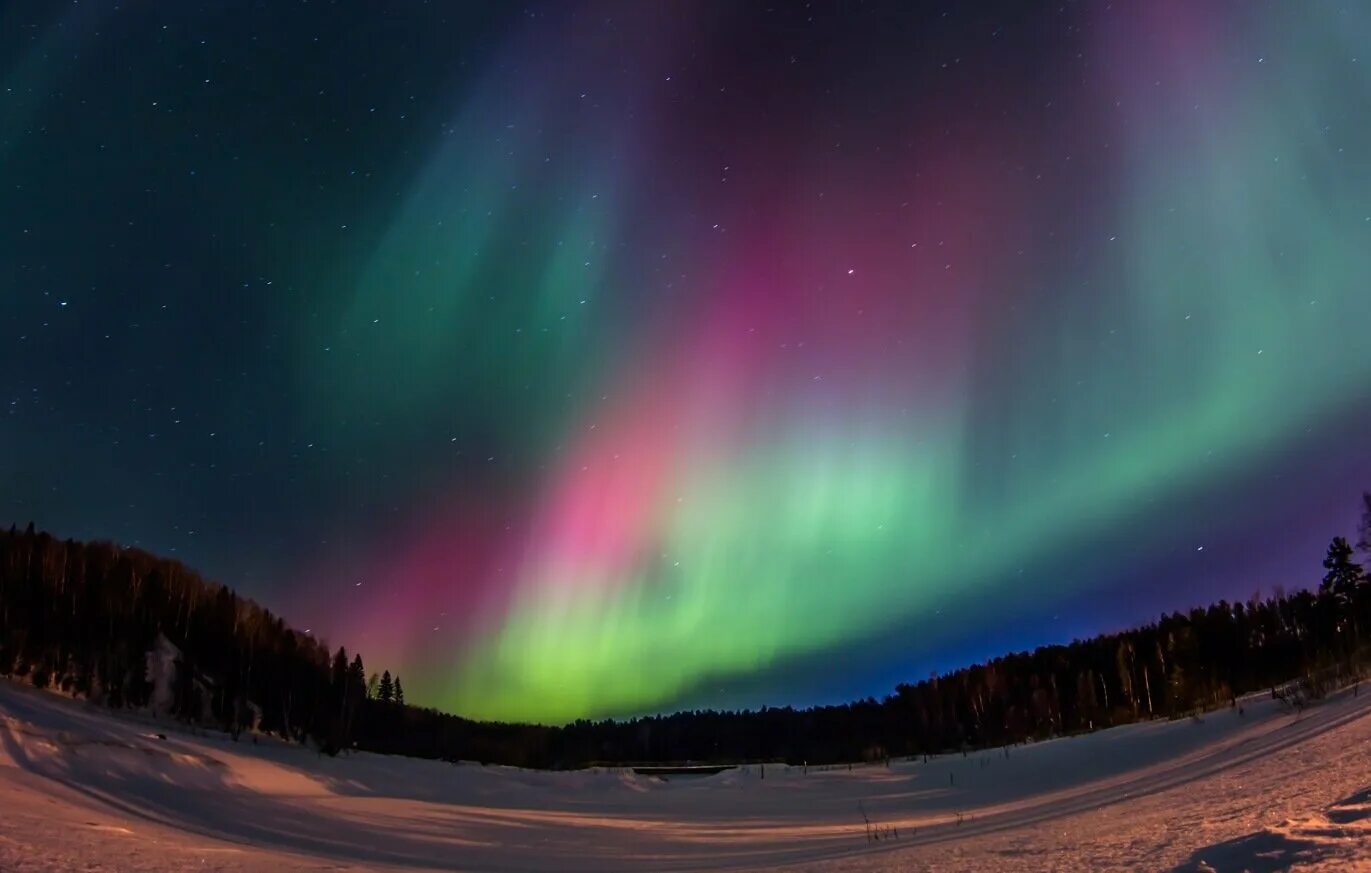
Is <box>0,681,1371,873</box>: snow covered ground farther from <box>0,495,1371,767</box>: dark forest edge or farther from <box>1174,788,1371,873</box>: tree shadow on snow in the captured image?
<box>0,495,1371,767</box>: dark forest edge

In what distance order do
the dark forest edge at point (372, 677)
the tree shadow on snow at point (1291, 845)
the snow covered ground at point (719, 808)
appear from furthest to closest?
the dark forest edge at point (372, 677) < the snow covered ground at point (719, 808) < the tree shadow on snow at point (1291, 845)

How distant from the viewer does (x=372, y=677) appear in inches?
3866

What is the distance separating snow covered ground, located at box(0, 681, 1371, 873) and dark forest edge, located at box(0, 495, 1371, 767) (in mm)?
10785

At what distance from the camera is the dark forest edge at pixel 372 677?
175 feet

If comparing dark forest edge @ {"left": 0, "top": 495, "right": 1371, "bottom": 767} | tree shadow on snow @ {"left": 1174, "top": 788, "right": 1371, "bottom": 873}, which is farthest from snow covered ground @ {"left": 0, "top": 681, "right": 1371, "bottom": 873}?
dark forest edge @ {"left": 0, "top": 495, "right": 1371, "bottom": 767}

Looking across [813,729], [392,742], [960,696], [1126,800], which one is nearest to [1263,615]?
[960,696]

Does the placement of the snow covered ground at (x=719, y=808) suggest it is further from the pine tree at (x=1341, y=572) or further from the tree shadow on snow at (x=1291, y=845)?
the pine tree at (x=1341, y=572)

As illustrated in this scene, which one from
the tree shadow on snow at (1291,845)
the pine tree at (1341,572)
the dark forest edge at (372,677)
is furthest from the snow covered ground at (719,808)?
the pine tree at (1341,572)

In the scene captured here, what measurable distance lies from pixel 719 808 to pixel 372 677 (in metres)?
85.6

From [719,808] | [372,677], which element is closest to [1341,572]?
[719,808]

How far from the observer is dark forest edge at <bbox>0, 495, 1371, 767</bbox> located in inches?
2100

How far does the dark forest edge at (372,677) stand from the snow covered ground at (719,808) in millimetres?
10785

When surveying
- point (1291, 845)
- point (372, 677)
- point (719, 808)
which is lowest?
point (719, 808)

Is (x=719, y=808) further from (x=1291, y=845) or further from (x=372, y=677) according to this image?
(x=372, y=677)
